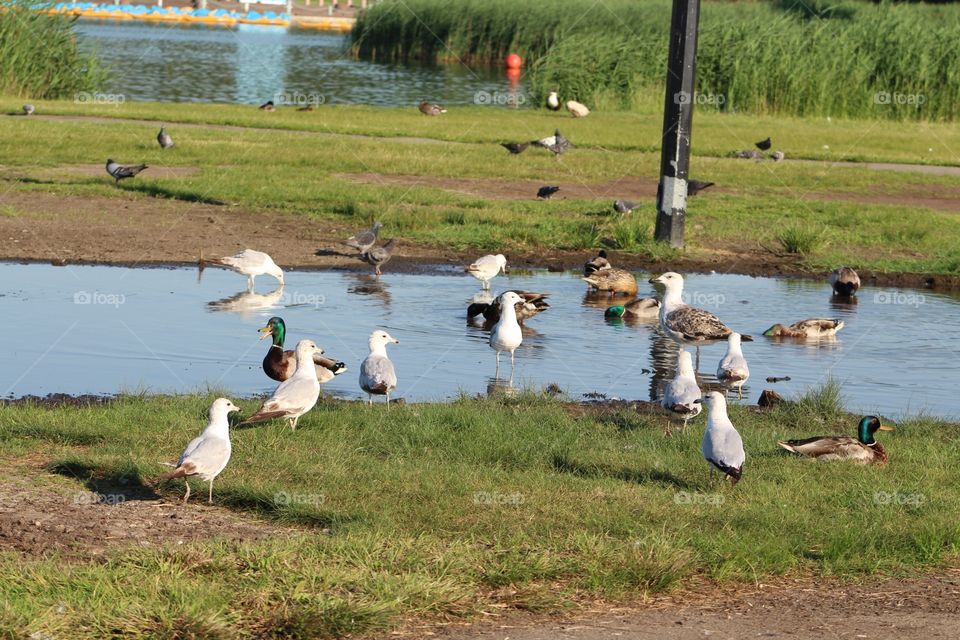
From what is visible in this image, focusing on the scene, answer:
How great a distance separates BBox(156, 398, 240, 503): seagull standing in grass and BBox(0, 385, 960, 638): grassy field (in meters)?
0.28

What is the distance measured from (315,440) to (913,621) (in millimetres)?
4249

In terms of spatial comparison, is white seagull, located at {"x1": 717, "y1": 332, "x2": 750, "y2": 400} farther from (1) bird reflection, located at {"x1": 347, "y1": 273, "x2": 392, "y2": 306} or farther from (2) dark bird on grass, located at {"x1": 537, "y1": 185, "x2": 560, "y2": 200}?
(2) dark bird on grass, located at {"x1": 537, "y1": 185, "x2": 560, "y2": 200}

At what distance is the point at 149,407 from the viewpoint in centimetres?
993

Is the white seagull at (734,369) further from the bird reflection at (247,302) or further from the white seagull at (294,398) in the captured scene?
the bird reflection at (247,302)

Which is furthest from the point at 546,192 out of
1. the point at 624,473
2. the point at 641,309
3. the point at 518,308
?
the point at 624,473

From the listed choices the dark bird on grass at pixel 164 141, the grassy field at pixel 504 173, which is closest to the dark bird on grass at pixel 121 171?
the grassy field at pixel 504 173

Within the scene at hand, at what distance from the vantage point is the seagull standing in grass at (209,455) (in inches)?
304

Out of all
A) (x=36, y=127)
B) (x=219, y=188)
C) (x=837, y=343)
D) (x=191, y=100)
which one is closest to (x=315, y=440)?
(x=837, y=343)

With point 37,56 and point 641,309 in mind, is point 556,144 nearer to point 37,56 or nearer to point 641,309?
point 641,309

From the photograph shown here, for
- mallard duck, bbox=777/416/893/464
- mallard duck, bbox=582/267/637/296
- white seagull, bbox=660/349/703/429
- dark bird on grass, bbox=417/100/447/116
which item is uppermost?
dark bird on grass, bbox=417/100/447/116

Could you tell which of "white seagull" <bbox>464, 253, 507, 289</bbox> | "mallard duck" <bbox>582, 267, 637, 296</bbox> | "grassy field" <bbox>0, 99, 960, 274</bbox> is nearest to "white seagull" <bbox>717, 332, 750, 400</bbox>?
"mallard duck" <bbox>582, 267, 637, 296</bbox>

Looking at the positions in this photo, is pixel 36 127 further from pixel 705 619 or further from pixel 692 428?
pixel 705 619

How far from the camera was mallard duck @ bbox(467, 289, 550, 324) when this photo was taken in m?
14.2

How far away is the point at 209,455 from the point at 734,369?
528 cm
